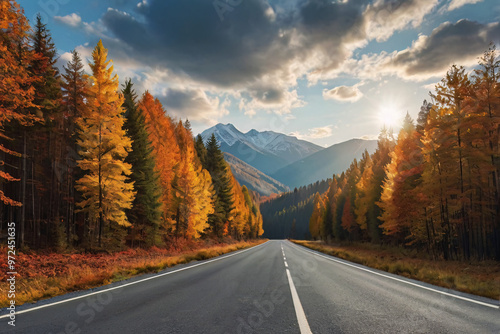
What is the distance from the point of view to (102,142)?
61.2 ft

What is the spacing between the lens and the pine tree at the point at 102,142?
59.5 ft

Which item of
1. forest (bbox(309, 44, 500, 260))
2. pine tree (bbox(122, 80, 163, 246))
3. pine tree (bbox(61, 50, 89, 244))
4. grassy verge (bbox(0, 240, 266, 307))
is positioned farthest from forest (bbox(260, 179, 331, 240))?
grassy verge (bbox(0, 240, 266, 307))

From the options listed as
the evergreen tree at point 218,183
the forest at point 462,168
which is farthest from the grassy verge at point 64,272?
the evergreen tree at point 218,183

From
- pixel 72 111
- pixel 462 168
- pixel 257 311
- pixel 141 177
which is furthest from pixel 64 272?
pixel 462 168

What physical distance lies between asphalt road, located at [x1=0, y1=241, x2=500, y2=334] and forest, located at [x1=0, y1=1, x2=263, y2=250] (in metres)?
8.92

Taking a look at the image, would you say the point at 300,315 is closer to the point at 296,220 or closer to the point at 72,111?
the point at 72,111

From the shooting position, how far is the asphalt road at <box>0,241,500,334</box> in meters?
4.29

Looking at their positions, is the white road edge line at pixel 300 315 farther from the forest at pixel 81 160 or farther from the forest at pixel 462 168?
the forest at pixel 462 168

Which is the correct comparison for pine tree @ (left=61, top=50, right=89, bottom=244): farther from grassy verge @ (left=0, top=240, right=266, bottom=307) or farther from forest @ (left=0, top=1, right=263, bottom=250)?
grassy verge @ (left=0, top=240, right=266, bottom=307)

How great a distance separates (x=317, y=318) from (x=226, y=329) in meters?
1.76

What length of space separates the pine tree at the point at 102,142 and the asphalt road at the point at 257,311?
40.3ft

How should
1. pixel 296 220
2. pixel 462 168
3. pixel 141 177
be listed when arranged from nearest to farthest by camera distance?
1. pixel 462 168
2. pixel 141 177
3. pixel 296 220

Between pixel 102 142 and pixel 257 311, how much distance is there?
58.8ft

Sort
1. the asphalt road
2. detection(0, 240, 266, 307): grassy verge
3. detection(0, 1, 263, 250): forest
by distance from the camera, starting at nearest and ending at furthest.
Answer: the asphalt road < detection(0, 240, 266, 307): grassy verge < detection(0, 1, 263, 250): forest
